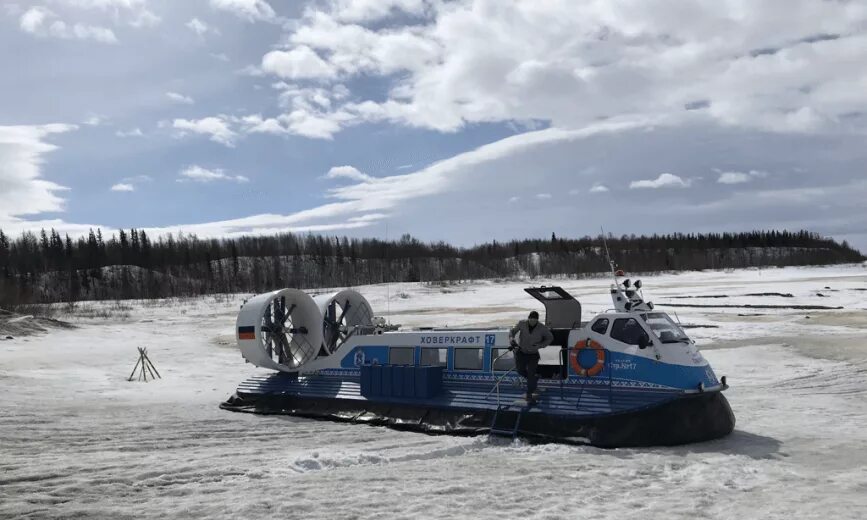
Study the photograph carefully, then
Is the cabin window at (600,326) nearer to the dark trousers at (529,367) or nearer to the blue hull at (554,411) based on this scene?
the blue hull at (554,411)

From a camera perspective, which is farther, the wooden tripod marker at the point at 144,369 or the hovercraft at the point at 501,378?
the wooden tripod marker at the point at 144,369

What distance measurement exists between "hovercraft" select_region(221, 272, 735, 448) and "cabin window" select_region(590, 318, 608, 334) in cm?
1

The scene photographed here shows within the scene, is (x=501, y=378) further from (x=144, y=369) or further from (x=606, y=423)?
(x=144, y=369)

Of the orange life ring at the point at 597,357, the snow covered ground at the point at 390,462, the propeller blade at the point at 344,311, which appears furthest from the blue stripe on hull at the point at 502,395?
the propeller blade at the point at 344,311

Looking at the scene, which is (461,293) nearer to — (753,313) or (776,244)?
(753,313)

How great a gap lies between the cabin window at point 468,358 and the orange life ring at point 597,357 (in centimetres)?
156

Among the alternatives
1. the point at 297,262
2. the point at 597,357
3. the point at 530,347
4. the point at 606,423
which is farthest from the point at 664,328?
the point at 297,262

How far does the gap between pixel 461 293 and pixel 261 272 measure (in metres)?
57.7

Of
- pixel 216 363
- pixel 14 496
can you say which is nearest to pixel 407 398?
pixel 14 496

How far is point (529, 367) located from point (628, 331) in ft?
4.88

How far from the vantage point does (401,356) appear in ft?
37.5

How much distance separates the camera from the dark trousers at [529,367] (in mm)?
9594

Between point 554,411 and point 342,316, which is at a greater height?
point 342,316

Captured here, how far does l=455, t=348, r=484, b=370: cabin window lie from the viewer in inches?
418
